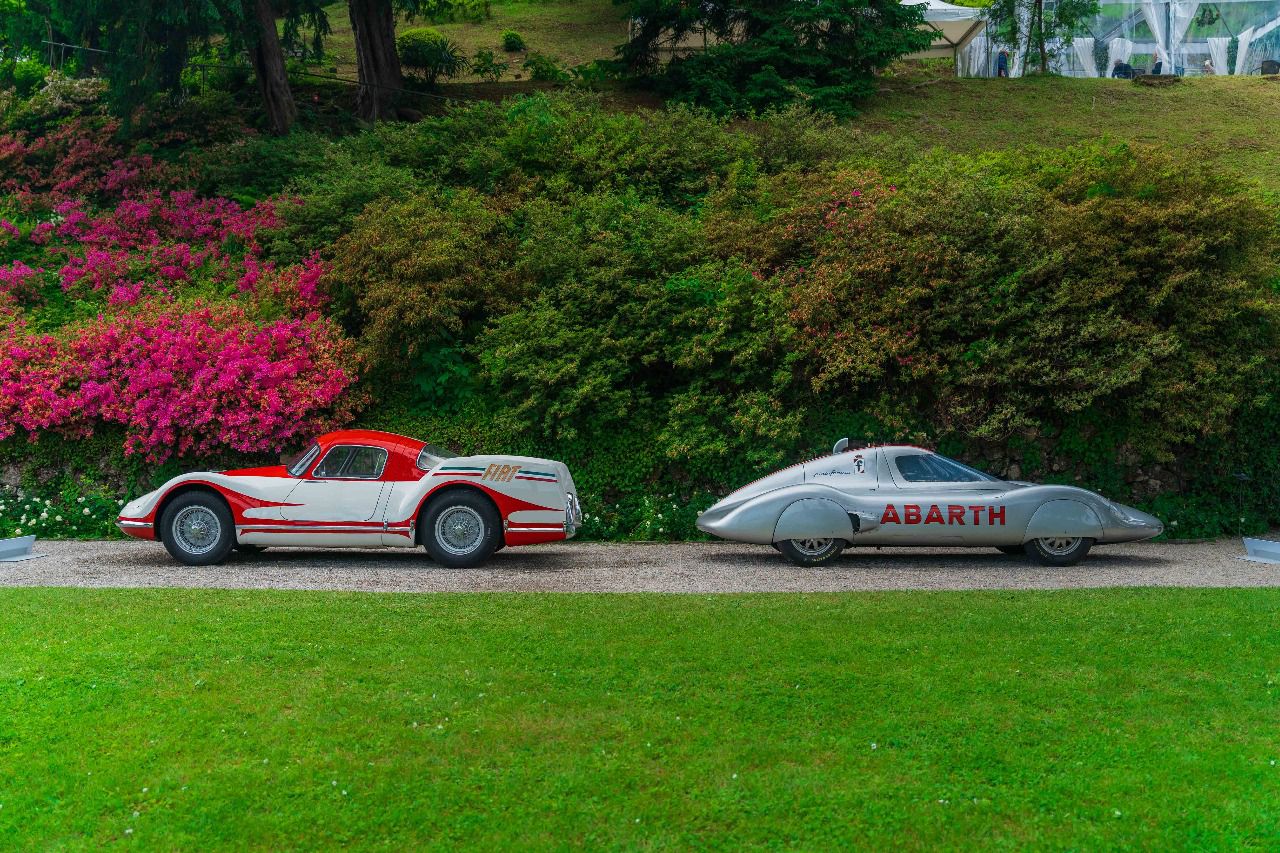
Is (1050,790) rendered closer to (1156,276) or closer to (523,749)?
(523,749)

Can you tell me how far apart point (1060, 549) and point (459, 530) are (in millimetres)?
6263

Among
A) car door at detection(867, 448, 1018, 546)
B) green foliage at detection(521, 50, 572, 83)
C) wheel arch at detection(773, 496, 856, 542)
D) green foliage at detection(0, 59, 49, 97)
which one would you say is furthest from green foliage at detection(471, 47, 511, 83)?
car door at detection(867, 448, 1018, 546)

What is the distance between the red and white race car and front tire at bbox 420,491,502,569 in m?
0.01

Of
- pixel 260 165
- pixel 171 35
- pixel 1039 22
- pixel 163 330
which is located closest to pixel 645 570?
pixel 163 330

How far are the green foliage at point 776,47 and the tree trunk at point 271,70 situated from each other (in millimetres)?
8634

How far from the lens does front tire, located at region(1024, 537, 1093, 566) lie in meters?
11.3

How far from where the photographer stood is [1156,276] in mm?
13227

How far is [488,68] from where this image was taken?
97.7 ft

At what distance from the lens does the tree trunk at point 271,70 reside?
21250 mm

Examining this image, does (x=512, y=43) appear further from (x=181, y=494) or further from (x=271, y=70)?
(x=181, y=494)

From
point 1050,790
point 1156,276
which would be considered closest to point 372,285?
point 1156,276

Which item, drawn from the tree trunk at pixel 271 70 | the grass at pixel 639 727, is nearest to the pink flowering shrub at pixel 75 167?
the tree trunk at pixel 271 70

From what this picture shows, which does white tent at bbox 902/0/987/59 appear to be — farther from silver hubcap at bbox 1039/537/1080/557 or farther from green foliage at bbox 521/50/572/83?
silver hubcap at bbox 1039/537/1080/557

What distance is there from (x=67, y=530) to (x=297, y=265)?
16.9 ft
